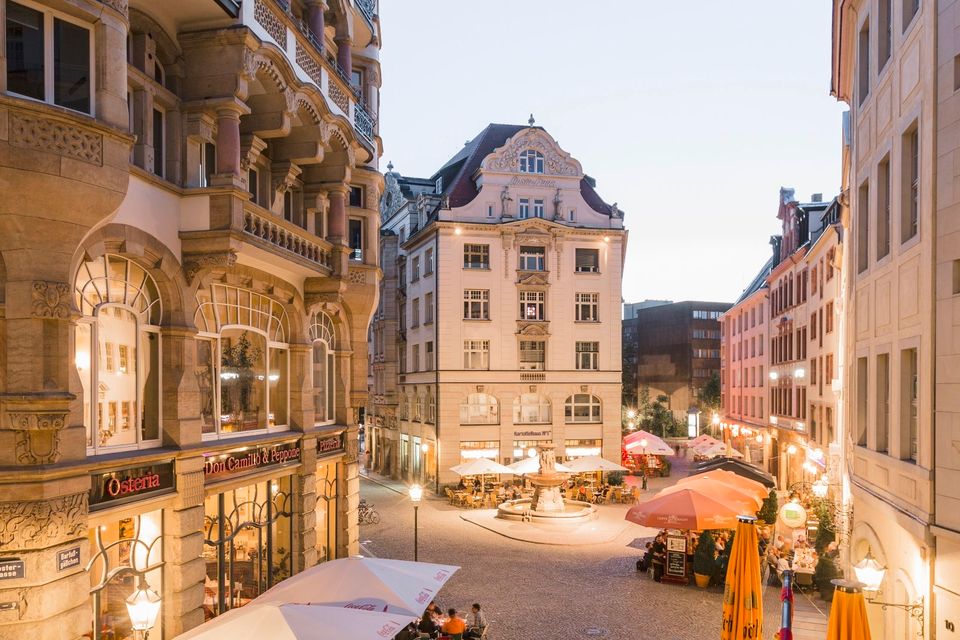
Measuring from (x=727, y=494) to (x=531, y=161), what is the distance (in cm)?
2915

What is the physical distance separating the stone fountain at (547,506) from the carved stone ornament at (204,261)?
73.6ft

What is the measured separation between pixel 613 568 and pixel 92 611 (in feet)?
57.3

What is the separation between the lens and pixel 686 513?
21734mm

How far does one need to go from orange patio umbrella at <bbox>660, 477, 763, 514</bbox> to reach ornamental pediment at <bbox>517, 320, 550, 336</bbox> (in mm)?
23377

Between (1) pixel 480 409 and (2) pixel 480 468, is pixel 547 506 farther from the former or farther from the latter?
(1) pixel 480 409

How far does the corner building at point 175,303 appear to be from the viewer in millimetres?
10797

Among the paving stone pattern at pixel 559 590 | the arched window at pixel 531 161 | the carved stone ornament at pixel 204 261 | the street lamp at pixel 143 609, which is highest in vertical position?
the arched window at pixel 531 161

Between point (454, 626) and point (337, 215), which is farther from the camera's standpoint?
point (337, 215)

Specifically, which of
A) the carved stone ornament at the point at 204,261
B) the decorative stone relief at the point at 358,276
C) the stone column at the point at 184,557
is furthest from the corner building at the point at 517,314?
the carved stone ornament at the point at 204,261

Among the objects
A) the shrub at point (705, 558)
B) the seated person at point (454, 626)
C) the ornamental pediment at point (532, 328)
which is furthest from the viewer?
the ornamental pediment at point (532, 328)

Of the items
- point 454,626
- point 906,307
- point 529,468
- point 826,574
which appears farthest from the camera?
point 529,468

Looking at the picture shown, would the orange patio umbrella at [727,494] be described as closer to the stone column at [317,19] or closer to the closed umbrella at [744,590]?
the closed umbrella at [744,590]

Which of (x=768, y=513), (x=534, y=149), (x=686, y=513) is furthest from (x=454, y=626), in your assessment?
(x=534, y=149)

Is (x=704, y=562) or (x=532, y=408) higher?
(x=532, y=408)
